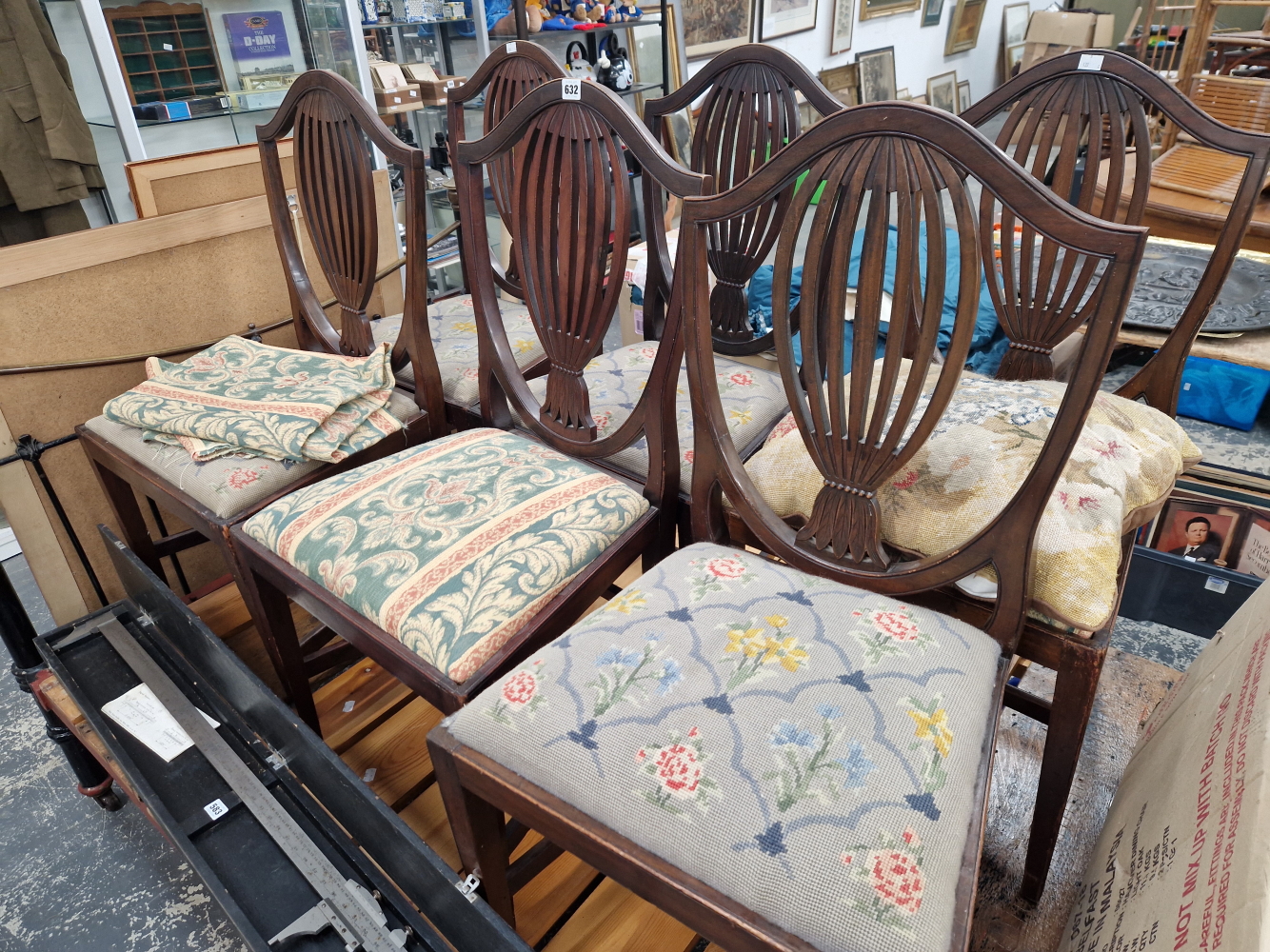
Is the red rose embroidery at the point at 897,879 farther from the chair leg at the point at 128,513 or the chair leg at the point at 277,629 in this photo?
the chair leg at the point at 128,513

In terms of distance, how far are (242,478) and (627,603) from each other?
2.15 ft

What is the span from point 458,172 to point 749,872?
97 cm

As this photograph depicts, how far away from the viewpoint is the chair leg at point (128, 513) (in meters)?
1.38

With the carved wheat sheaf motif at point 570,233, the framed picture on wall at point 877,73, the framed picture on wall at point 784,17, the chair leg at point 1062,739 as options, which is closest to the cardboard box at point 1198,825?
the chair leg at point 1062,739

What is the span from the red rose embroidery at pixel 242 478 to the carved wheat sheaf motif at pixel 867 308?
2.60 ft

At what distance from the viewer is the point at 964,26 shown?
5.82m

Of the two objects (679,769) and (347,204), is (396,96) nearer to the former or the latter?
(347,204)

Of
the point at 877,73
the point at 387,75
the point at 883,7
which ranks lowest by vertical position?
the point at 877,73

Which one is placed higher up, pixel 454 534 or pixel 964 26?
pixel 964 26

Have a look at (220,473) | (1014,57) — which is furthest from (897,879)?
(1014,57)

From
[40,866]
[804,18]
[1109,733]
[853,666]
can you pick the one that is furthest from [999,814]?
[804,18]

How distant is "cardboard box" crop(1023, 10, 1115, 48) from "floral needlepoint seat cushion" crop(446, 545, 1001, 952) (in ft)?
21.3

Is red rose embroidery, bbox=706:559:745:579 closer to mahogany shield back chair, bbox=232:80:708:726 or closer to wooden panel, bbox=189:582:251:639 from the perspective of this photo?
mahogany shield back chair, bbox=232:80:708:726

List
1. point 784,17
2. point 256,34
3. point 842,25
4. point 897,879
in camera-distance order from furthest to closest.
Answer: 1. point 842,25
2. point 784,17
3. point 256,34
4. point 897,879
